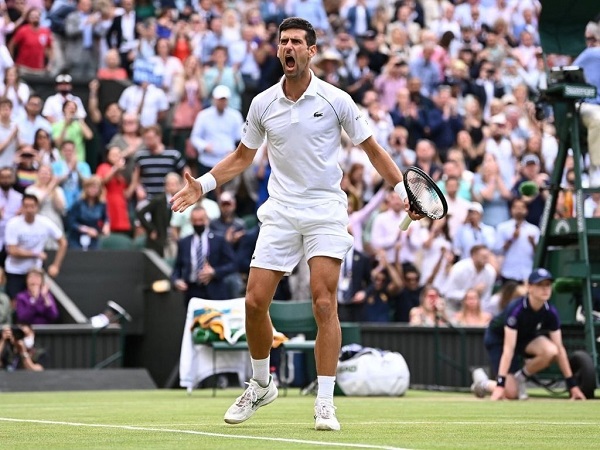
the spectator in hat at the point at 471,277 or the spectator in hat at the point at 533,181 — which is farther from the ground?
the spectator in hat at the point at 533,181

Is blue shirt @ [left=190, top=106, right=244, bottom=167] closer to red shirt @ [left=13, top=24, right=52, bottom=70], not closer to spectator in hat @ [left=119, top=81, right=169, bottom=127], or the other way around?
spectator in hat @ [left=119, top=81, right=169, bottom=127]

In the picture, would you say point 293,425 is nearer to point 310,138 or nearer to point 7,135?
point 310,138

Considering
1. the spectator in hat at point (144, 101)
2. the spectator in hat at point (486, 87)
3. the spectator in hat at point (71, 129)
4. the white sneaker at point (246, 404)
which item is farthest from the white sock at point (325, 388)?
the spectator in hat at point (486, 87)

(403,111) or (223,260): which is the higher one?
(403,111)

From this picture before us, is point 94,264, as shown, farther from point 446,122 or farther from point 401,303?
point 446,122

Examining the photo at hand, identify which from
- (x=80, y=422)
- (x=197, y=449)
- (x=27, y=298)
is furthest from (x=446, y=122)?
(x=197, y=449)

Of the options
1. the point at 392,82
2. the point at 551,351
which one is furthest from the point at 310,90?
the point at 392,82

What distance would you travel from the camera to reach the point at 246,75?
25.3m

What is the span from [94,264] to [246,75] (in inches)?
215

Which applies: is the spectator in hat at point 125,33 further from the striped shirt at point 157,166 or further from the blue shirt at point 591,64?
the blue shirt at point 591,64

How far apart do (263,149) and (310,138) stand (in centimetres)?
1313

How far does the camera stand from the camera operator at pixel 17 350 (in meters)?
18.5

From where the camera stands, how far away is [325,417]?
9031 millimetres

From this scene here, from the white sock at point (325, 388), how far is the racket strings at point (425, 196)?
1178 mm
